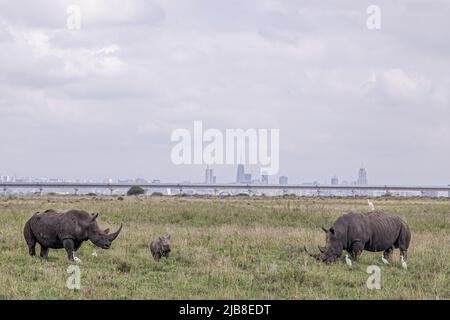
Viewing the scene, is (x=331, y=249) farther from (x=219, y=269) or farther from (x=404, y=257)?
(x=219, y=269)

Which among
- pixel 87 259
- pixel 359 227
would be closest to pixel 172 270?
pixel 87 259

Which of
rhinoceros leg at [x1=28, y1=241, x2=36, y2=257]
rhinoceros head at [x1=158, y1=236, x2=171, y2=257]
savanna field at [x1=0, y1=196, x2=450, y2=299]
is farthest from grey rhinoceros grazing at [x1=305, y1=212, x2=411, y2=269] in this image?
rhinoceros leg at [x1=28, y1=241, x2=36, y2=257]

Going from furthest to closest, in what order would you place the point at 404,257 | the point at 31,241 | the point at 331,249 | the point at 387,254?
the point at 387,254, the point at 404,257, the point at 31,241, the point at 331,249

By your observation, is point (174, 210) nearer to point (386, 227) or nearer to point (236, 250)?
point (236, 250)

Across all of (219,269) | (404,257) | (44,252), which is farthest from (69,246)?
(404,257)

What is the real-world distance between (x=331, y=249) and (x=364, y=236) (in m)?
1.02

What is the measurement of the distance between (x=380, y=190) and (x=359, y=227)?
72807 millimetres

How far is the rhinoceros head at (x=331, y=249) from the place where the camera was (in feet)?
49.7

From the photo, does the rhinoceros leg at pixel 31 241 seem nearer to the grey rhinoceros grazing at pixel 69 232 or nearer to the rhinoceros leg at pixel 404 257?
the grey rhinoceros grazing at pixel 69 232

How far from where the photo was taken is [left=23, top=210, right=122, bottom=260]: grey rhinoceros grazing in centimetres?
1530

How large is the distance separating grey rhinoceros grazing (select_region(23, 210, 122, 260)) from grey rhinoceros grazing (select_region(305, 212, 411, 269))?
477cm

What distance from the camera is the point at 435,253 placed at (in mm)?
16984

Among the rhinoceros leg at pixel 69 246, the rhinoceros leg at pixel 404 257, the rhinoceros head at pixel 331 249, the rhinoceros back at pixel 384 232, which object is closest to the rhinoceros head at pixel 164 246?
the rhinoceros leg at pixel 69 246

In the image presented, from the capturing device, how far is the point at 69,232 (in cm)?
1529
